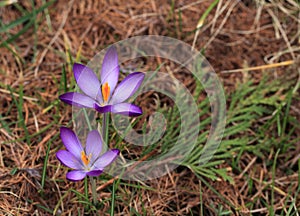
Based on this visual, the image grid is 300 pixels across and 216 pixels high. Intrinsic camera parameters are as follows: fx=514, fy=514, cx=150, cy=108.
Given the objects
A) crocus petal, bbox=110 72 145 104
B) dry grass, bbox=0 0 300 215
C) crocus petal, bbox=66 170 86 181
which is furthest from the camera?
dry grass, bbox=0 0 300 215

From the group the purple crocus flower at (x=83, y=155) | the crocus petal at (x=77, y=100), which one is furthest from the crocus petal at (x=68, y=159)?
the crocus petal at (x=77, y=100)

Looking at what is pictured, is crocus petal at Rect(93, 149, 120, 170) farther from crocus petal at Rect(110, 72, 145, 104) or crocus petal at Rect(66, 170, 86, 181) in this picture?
crocus petal at Rect(110, 72, 145, 104)

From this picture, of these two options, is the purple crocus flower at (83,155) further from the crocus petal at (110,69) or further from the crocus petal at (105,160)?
the crocus petal at (110,69)

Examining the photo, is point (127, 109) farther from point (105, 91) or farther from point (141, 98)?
point (141, 98)

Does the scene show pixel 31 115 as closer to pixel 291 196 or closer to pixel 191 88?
pixel 191 88

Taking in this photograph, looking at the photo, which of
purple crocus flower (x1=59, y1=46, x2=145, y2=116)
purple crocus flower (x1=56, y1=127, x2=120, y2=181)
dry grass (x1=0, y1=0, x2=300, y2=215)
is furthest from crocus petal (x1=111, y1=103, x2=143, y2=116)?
dry grass (x1=0, y1=0, x2=300, y2=215)

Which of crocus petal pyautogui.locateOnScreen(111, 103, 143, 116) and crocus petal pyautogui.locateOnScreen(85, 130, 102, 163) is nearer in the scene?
crocus petal pyautogui.locateOnScreen(111, 103, 143, 116)
